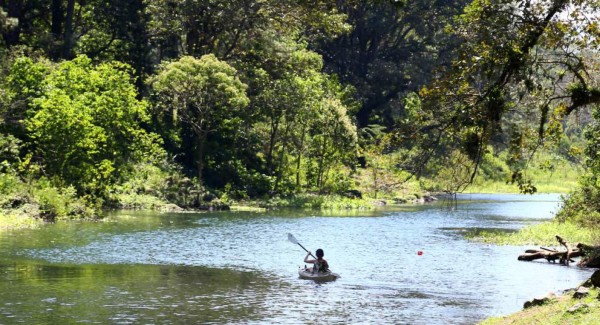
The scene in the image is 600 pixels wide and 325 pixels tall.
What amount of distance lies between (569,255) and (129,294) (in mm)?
18890

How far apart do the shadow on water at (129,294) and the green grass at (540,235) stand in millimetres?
16913

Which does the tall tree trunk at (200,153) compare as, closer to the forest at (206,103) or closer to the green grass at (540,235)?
the forest at (206,103)

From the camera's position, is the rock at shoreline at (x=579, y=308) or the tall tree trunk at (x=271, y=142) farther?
the tall tree trunk at (x=271, y=142)

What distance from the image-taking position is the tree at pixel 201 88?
211 feet

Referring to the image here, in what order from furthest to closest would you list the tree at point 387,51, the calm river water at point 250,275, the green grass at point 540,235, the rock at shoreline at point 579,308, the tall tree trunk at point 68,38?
the tree at point 387,51
the tall tree trunk at point 68,38
the green grass at point 540,235
the calm river water at point 250,275
the rock at shoreline at point 579,308

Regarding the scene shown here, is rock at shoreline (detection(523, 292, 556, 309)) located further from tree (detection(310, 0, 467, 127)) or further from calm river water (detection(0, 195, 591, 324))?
tree (detection(310, 0, 467, 127))

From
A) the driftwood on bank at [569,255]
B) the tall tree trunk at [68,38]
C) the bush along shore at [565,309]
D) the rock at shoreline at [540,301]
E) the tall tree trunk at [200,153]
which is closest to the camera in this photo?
the bush along shore at [565,309]

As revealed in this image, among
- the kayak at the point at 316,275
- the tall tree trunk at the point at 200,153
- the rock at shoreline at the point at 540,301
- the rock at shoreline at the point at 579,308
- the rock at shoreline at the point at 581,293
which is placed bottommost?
the kayak at the point at 316,275

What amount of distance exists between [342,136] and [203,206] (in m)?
18.2

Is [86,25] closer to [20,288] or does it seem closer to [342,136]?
[342,136]

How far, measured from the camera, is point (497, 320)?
69.9ft

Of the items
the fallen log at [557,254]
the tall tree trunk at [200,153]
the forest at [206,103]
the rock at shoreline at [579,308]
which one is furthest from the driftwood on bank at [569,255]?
the tall tree trunk at [200,153]

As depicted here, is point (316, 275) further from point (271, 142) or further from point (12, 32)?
point (271, 142)

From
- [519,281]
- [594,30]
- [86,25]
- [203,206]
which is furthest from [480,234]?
[86,25]
